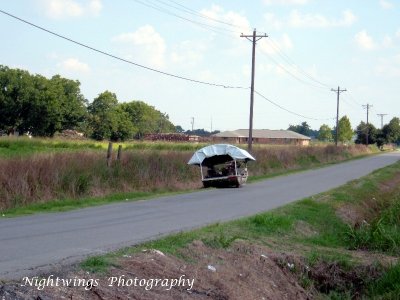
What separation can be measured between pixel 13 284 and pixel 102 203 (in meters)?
12.4

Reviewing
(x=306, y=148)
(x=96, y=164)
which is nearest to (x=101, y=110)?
(x=306, y=148)

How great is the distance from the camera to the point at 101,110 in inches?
3708

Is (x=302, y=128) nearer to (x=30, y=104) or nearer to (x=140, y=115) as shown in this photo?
(x=140, y=115)

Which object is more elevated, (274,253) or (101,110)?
(101,110)

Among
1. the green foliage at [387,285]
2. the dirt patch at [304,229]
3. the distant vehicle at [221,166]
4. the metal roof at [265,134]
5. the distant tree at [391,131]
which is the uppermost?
the distant tree at [391,131]

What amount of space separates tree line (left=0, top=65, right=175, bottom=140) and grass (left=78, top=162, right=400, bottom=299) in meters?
63.6

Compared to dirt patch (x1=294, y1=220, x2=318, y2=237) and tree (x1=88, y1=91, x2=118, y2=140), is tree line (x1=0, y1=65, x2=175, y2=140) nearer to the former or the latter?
tree (x1=88, y1=91, x2=118, y2=140)

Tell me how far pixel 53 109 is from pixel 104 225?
69.3 m

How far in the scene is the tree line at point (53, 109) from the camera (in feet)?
256

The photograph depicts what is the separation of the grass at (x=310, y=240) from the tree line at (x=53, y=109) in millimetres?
63586

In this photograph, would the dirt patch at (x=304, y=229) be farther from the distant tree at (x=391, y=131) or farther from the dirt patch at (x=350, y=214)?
the distant tree at (x=391, y=131)

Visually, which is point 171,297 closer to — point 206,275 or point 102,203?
point 206,275

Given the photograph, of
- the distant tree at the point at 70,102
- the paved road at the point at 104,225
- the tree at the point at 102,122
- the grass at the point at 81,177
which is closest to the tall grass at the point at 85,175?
the grass at the point at 81,177

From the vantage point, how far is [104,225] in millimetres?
13586
